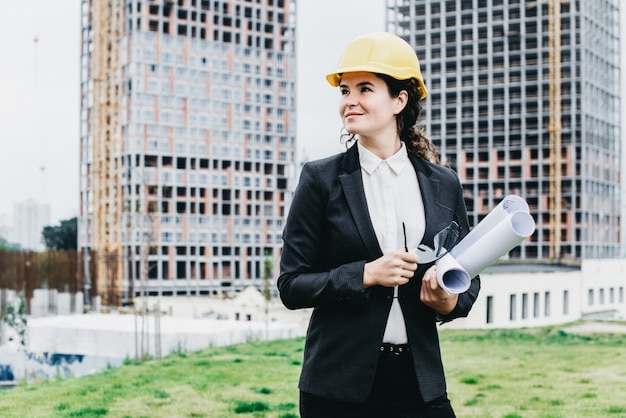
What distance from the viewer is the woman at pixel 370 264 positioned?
2.74 metres

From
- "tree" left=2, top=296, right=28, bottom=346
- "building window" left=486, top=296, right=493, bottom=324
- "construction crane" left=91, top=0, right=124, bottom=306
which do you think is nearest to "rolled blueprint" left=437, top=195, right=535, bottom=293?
"tree" left=2, top=296, right=28, bottom=346

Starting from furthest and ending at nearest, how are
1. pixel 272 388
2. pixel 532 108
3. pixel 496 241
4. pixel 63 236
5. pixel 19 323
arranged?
pixel 63 236, pixel 532 108, pixel 19 323, pixel 272 388, pixel 496 241

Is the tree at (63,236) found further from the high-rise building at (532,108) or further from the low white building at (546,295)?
the low white building at (546,295)

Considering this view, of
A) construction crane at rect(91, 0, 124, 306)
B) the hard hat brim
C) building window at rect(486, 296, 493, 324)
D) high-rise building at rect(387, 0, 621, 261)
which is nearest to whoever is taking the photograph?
the hard hat brim

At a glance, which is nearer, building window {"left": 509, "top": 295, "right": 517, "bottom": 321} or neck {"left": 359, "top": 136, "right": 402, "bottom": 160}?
neck {"left": 359, "top": 136, "right": 402, "bottom": 160}

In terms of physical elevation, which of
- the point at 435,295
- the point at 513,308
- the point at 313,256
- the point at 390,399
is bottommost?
the point at 513,308

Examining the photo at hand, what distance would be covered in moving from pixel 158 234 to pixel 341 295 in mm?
81718

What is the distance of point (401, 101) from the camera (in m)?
2.98

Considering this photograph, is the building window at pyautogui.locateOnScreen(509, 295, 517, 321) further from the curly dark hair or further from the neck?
the neck

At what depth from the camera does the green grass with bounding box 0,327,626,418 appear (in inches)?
301

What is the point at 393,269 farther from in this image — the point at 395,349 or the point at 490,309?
the point at 490,309

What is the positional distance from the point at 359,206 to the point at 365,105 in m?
0.31

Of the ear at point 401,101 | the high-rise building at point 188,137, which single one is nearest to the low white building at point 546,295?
the high-rise building at point 188,137

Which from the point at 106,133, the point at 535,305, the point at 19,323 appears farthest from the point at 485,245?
the point at 106,133
